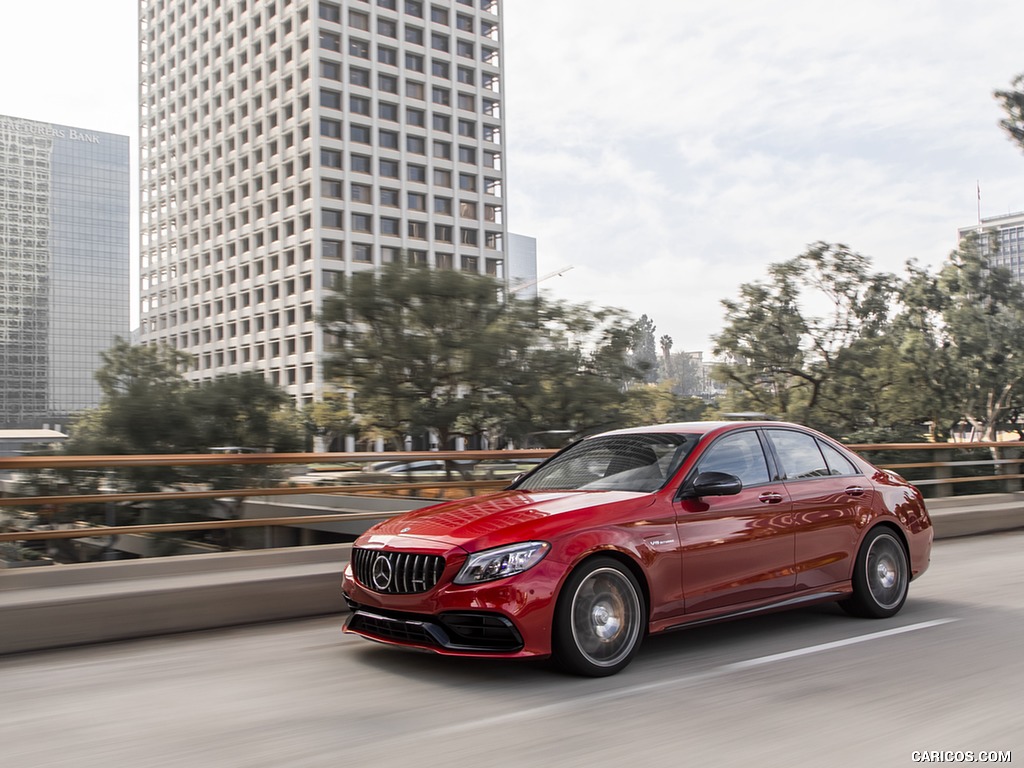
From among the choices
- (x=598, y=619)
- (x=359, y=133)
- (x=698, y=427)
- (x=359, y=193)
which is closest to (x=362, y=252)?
(x=359, y=193)

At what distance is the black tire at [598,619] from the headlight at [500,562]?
26 cm

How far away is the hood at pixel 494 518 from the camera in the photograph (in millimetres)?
5652

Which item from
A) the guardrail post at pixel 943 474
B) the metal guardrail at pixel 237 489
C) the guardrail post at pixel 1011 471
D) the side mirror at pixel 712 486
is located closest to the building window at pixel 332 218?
the guardrail post at pixel 1011 471

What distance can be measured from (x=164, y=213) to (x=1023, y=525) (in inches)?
4312

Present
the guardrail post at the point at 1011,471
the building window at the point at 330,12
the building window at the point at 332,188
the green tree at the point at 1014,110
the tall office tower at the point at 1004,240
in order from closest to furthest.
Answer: the guardrail post at the point at 1011,471 → the green tree at the point at 1014,110 → the tall office tower at the point at 1004,240 → the building window at the point at 332,188 → the building window at the point at 330,12

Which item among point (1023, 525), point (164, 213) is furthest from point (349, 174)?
point (1023, 525)

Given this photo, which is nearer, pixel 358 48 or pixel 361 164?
pixel 361 164

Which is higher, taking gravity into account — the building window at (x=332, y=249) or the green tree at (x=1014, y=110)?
the building window at (x=332, y=249)

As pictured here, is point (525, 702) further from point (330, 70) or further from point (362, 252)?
point (330, 70)

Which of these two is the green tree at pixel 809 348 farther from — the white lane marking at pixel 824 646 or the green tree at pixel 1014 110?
the white lane marking at pixel 824 646

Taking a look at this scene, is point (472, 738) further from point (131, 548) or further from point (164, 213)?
point (164, 213)

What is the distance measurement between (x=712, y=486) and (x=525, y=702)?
→ 1868 millimetres

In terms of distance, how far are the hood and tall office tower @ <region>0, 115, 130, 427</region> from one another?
140772 mm

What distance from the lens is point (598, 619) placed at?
18.9ft
